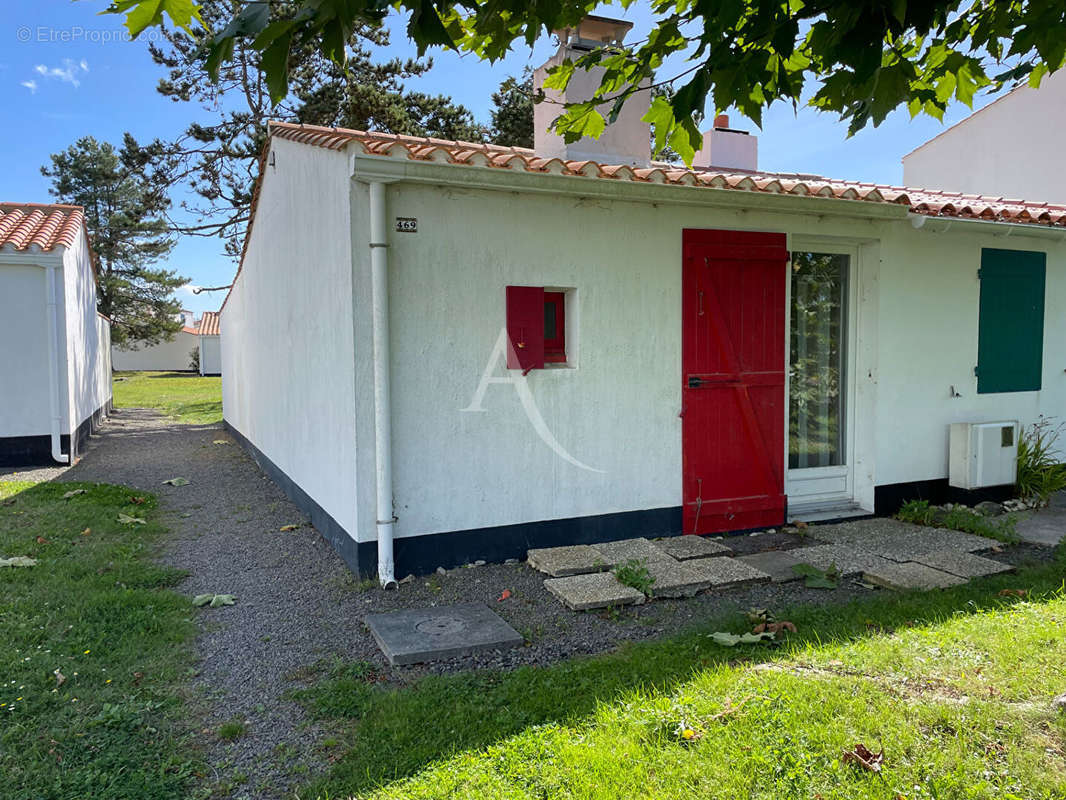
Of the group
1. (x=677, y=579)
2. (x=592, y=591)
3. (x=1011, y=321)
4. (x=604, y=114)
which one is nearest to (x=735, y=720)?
(x=592, y=591)

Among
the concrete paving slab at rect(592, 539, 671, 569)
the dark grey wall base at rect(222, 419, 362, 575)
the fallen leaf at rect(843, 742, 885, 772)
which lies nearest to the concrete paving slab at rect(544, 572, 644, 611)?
the concrete paving slab at rect(592, 539, 671, 569)

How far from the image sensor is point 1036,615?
4.03 metres

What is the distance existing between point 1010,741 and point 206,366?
137 feet

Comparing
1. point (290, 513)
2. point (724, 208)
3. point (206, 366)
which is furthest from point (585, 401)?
point (206, 366)

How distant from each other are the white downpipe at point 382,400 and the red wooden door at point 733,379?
2519 millimetres

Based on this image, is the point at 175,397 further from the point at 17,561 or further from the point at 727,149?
the point at 727,149

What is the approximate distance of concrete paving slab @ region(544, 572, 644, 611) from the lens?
4.40 meters

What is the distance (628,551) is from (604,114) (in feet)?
13.8

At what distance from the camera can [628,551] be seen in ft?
17.8

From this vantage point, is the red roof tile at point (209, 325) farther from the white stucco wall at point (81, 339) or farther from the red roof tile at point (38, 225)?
the red roof tile at point (38, 225)

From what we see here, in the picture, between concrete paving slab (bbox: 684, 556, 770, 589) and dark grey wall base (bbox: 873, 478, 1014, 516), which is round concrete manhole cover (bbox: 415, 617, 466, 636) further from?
dark grey wall base (bbox: 873, 478, 1014, 516)

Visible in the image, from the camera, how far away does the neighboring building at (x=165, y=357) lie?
4303cm

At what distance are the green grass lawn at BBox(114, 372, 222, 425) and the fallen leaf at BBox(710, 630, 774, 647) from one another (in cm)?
1675

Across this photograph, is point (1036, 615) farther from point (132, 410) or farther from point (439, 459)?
point (132, 410)
